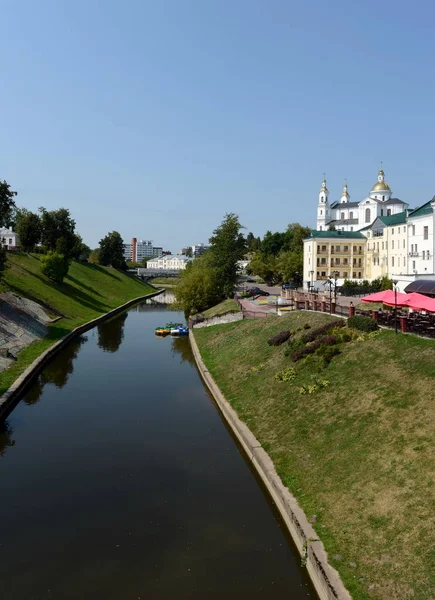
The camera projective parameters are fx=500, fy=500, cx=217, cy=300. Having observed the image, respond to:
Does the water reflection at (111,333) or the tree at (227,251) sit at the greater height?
the tree at (227,251)

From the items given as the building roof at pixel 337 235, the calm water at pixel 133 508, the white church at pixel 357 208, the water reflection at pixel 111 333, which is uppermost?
the white church at pixel 357 208

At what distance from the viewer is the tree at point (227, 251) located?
264 ft

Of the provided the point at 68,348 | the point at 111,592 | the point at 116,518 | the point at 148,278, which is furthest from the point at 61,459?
the point at 148,278

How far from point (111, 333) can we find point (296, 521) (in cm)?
4923

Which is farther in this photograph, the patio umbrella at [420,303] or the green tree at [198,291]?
the green tree at [198,291]

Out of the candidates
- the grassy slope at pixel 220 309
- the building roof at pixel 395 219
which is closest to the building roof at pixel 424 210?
the building roof at pixel 395 219

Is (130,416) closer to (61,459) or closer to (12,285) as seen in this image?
(61,459)

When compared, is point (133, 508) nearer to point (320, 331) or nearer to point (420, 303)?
point (420, 303)

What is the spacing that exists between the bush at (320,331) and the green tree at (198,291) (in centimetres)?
4238

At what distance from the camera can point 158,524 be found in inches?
653

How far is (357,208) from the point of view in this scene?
12800 cm

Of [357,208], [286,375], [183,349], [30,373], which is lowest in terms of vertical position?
[183,349]

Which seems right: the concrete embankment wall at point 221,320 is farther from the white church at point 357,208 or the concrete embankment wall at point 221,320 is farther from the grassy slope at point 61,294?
the white church at point 357,208

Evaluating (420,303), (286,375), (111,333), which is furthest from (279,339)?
(111,333)
